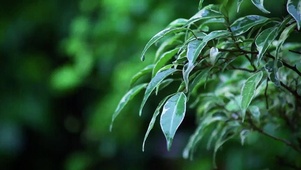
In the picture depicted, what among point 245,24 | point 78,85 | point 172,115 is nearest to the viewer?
point 172,115

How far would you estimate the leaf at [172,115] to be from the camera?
82 cm

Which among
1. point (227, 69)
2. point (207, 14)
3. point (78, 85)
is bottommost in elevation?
point (78, 85)

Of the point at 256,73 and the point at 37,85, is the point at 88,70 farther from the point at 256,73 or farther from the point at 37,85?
the point at 256,73

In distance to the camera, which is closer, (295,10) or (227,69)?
(295,10)

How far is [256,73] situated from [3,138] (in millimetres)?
2144

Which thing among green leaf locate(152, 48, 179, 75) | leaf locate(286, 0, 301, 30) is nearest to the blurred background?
green leaf locate(152, 48, 179, 75)

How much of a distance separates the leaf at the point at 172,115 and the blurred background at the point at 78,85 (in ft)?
4.61

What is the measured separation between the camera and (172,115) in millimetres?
837

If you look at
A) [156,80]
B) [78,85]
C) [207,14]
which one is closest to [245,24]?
[207,14]

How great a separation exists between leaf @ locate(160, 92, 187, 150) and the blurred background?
1406mm

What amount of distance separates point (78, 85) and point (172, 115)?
1.99 metres

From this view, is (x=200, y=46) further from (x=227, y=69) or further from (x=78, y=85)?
(x=78, y=85)

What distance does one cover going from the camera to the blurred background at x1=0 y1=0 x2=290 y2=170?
8.02ft

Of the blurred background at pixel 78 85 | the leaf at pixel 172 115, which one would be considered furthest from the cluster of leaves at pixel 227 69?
the blurred background at pixel 78 85
